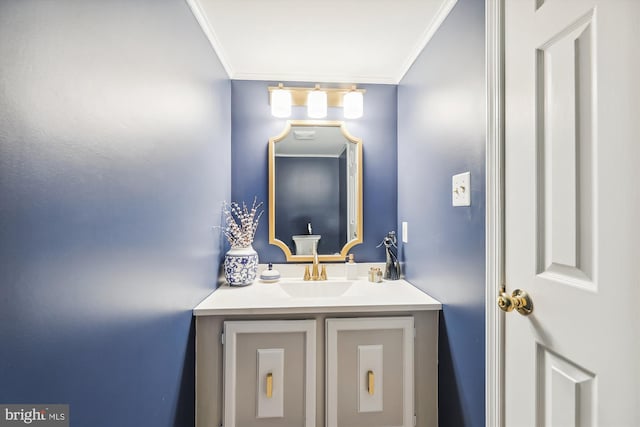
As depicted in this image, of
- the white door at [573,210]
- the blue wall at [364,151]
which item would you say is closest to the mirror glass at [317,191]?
the blue wall at [364,151]

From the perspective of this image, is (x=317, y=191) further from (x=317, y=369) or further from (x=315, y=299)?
(x=317, y=369)

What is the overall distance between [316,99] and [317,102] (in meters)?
0.02

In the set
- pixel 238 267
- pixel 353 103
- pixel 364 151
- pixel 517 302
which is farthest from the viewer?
pixel 364 151

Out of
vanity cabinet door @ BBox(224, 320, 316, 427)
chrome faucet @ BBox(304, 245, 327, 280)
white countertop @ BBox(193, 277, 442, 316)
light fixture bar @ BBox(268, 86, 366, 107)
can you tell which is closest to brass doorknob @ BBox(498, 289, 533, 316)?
white countertop @ BBox(193, 277, 442, 316)

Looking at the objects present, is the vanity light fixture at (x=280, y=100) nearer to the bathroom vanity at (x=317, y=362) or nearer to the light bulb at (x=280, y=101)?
the light bulb at (x=280, y=101)

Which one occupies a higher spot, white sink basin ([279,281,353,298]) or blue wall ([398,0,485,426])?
blue wall ([398,0,485,426])

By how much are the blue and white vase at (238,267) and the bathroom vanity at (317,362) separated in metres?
0.28

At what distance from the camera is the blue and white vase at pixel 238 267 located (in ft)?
5.97

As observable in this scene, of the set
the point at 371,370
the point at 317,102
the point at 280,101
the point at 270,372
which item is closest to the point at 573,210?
the point at 371,370

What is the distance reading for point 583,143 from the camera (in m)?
0.72

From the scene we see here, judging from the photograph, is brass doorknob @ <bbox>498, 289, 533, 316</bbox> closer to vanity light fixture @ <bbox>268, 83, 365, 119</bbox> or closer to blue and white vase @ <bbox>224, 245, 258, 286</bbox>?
blue and white vase @ <bbox>224, 245, 258, 286</bbox>

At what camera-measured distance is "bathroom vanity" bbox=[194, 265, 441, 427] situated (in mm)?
1466

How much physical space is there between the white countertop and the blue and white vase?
4 cm

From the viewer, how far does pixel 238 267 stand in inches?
71.9
